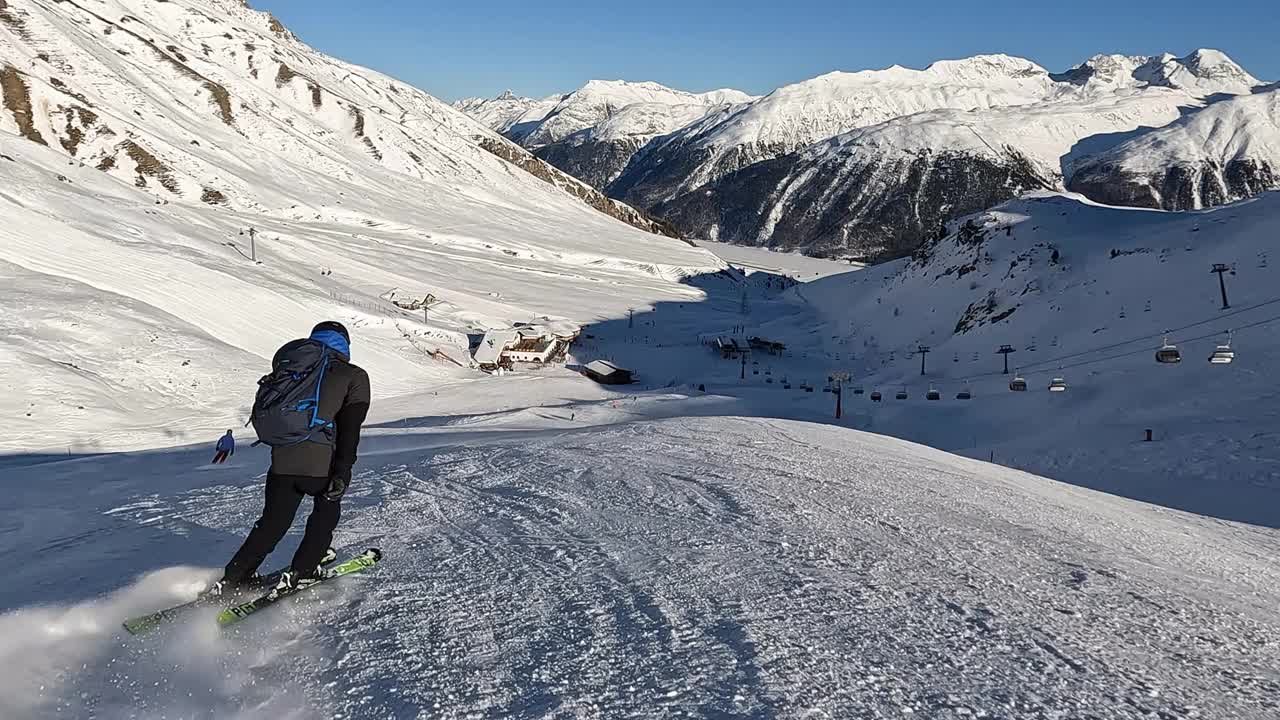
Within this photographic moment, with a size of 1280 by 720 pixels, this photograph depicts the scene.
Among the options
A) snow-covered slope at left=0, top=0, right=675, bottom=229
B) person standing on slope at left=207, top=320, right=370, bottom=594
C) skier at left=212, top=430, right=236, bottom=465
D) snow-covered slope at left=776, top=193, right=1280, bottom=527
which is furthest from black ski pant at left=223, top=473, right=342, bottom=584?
snow-covered slope at left=0, top=0, right=675, bottom=229

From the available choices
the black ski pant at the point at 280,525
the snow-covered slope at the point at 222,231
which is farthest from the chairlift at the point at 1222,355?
the snow-covered slope at the point at 222,231

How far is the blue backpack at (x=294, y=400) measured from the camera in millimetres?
4996

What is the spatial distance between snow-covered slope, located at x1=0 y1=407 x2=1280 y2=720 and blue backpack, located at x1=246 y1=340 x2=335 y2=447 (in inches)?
48.1

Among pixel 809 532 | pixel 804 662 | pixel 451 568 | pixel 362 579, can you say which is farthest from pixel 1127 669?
pixel 362 579

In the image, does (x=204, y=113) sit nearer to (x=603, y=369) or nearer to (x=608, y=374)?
(x=603, y=369)

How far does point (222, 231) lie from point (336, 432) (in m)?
70.2

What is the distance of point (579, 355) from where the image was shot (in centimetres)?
5919

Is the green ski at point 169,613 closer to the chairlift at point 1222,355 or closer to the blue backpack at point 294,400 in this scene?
the blue backpack at point 294,400

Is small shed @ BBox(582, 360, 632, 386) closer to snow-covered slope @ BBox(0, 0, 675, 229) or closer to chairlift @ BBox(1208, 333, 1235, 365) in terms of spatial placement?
chairlift @ BBox(1208, 333, 1235, 365)

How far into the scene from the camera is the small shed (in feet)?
162

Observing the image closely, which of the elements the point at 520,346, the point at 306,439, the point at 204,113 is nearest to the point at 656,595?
the point at 306,439

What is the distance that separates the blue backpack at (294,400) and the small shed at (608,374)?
43888 mm

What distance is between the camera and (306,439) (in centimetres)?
509

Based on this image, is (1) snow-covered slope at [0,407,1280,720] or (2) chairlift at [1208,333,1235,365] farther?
(2) chairlift at [1208,333,1235,365]
